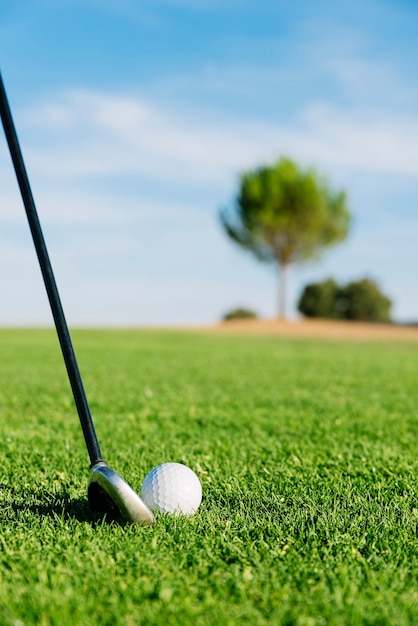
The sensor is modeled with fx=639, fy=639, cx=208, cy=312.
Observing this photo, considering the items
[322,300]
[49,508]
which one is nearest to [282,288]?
[322,300]

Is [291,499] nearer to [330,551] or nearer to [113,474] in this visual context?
[330,551]

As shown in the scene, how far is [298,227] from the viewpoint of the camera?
41.3 metres

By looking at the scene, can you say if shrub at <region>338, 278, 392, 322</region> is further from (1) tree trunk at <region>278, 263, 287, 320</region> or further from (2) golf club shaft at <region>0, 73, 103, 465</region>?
(2) golf club shaft at <region>0, 73, 103, 465</region>

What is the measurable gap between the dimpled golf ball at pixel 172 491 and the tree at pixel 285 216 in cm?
3629

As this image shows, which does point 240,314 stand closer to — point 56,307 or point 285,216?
point 285,216

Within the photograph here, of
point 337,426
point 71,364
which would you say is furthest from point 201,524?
point 337,426

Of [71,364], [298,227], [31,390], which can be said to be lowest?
[31,390]

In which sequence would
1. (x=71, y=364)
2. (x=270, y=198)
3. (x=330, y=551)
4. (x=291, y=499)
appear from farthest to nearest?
1. (x=270, y=198)
2. (x=291, y=499)
3. (x=71, y=364)
4. (x=330, y=551)

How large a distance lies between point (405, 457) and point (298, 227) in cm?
3755

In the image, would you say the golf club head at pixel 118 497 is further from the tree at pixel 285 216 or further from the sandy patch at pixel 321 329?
the tree at pixel 285 216

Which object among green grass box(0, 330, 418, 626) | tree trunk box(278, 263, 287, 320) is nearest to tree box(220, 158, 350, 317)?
tree trunk box(278, 263, 287, 320)

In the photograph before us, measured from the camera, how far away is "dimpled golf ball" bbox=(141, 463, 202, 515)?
→ 3.03 m

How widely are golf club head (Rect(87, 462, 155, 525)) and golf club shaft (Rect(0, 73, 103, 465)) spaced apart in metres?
0.10

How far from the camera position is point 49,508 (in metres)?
3.17
